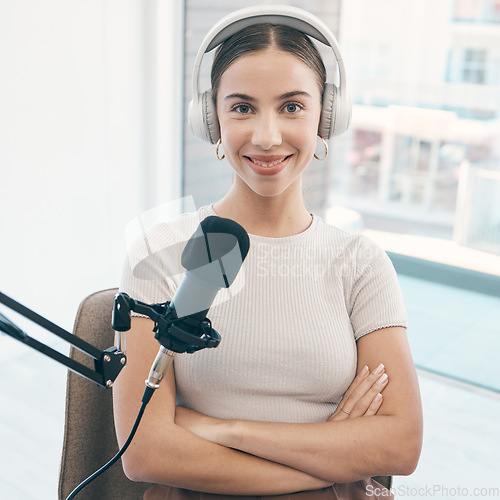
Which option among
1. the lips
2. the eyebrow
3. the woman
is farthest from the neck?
the eyebrow

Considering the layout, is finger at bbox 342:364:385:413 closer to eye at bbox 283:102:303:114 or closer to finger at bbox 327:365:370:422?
finger at bbox 327:365:370:422

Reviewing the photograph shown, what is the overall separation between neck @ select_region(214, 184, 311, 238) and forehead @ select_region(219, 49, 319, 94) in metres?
0.24

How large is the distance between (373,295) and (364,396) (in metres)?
0.21

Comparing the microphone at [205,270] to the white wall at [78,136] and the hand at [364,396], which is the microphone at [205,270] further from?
the white wall at [78,136]

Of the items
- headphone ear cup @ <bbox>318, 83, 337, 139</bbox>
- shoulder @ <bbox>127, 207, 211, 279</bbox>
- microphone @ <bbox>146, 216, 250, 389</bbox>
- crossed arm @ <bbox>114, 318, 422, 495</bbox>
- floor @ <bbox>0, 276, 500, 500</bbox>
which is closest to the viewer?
microphone @ <bbox>146, 216, 250, 389</bbox>

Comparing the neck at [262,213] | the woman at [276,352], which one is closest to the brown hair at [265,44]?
the woman at [276,352]

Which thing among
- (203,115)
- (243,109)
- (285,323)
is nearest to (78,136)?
(203,115)

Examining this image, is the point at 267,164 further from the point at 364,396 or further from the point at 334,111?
the point at 364,396

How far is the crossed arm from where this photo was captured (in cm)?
108

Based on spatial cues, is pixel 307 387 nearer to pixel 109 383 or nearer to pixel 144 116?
pixel 109 383

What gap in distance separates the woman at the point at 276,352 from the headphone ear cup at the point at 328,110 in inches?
0.5

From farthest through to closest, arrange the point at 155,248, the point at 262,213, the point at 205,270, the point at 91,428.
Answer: the point at 262,213
the point at 91,428
the point at 155,248
the point at 205,270

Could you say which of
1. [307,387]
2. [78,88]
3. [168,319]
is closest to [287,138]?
[307,387]

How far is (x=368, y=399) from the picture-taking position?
1.18 m
